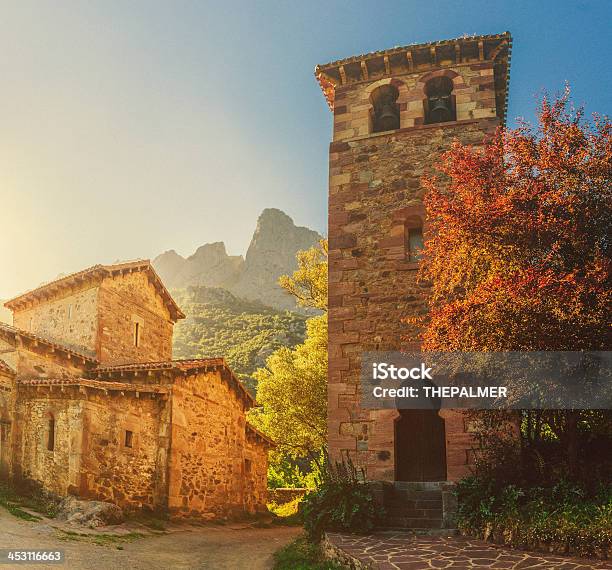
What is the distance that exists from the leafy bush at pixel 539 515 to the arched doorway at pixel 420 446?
9.26ft

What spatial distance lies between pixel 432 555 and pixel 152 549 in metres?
6.67

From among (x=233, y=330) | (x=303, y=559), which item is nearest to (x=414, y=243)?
(x=303, y=559)

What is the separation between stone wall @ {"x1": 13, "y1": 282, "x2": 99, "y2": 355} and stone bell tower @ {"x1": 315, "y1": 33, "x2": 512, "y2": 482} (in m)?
10.9

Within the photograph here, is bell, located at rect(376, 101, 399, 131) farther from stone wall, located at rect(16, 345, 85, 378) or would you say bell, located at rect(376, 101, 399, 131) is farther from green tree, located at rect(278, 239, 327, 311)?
stone wall, located at rect(16, 345, 85, 378)

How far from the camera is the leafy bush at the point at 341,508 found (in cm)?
1062

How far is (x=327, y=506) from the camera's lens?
36.1 feet

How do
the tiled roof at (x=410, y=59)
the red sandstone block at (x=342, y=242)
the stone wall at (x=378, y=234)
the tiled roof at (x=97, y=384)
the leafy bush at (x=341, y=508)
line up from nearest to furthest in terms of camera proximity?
the leafy bush at (x=341, y=508), the stone wall at (x=378, y=234), the red sandstone block at (x=342, y=242), the tiled roof at (x=410, y=59), the tiled roof at (x=97, y=384)

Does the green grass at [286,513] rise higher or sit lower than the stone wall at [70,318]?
lower

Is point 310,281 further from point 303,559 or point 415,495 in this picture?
point 303,559

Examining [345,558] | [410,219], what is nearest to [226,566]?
[345,558]

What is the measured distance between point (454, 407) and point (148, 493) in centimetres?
930

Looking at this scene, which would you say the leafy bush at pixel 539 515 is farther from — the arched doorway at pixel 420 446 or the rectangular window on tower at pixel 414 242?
the rectangular window on tower at pixel 414 242

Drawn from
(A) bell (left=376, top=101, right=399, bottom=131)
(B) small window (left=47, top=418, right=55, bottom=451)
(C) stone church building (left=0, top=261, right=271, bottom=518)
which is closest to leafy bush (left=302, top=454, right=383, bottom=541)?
(C) stone church building (left=0, top=261, right=271, bottom=518)

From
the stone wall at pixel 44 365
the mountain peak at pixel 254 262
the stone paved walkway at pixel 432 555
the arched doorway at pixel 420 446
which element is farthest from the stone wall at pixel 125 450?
the mountain peak at pixel 254 262
